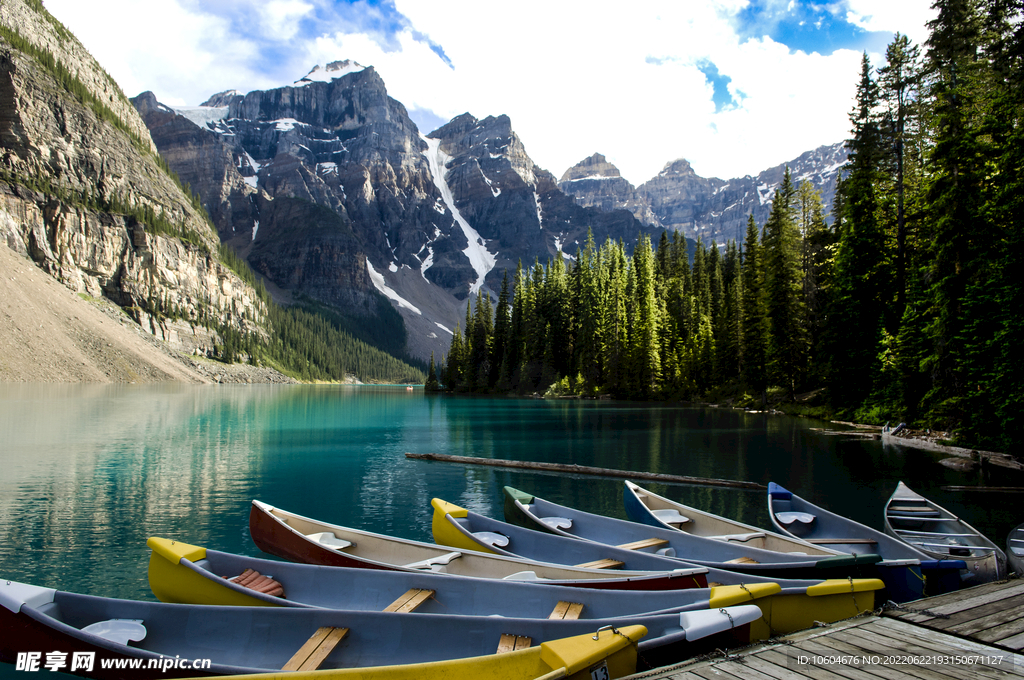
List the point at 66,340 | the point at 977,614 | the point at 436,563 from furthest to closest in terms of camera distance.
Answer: the point at 66,340 < the point at 436,563 < the point at 977,614

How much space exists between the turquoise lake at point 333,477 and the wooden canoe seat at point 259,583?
13.6ft

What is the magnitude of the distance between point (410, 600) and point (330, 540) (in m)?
3.97

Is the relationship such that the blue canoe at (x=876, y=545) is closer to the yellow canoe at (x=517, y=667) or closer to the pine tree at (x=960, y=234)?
the yellow canoe at (x=517, y=667)

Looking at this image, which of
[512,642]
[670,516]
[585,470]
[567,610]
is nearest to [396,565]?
[567,610]

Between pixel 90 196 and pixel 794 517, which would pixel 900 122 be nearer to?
pixel 794 517

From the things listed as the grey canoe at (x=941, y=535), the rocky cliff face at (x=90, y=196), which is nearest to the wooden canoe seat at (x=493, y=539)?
the grey canoe at (x=941, y=535)

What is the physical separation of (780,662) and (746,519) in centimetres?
1091

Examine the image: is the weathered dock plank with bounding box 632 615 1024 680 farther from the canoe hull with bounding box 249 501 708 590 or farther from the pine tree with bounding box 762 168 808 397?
the pine tree with bounding box 762 168 808 397

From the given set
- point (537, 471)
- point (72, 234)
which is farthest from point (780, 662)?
point (72, 234)

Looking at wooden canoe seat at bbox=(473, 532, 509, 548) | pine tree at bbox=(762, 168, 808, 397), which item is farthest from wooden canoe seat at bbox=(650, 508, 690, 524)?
pine tree at bbox=(762, 168, 808, 397)

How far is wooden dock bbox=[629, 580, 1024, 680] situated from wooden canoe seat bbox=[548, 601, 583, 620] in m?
1.32

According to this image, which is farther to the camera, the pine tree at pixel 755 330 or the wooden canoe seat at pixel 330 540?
the pine tree at pixel 755 330

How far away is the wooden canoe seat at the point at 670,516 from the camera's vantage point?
1207cm

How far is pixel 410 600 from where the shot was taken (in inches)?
276
